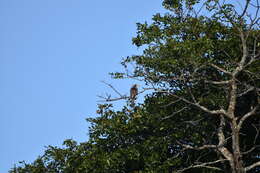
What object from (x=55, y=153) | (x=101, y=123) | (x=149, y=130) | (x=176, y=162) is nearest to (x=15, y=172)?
(x=55, y=153)

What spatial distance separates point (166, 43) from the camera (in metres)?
23.5

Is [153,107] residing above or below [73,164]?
above

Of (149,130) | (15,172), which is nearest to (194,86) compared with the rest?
(149,130)

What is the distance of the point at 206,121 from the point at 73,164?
6.79 meters

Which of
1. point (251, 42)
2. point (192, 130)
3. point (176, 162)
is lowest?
point (176, 162)

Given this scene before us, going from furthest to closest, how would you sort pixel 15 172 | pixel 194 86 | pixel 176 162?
1. pixel 15 172
2. pixel 194 86
3. pixel 176 162

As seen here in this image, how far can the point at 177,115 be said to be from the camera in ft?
74.4

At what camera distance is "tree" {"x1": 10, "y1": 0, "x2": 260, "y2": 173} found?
70.2 feet

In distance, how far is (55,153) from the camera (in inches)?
951

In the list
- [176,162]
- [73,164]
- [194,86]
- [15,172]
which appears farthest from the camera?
[15,172]

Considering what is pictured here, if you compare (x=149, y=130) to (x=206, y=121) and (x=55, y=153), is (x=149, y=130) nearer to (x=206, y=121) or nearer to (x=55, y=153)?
(x=206, y=121)

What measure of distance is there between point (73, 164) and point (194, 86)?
22.7ft

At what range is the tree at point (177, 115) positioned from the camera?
21.4 metres

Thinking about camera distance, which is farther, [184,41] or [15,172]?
[15,172]
